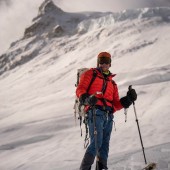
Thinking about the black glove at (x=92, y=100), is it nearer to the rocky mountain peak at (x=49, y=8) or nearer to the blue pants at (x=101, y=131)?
the blue pants at (x=101, y=131)

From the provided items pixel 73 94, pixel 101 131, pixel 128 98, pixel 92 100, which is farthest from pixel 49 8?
pixel 92 100

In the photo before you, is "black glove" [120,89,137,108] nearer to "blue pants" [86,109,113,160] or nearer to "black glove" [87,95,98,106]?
"blue pants" [86,109,113,160]

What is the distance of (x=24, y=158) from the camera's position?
905 cm

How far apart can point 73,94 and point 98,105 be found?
19270 mm

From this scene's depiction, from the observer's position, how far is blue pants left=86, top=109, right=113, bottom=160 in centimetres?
505

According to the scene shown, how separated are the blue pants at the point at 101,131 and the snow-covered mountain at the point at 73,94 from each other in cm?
69

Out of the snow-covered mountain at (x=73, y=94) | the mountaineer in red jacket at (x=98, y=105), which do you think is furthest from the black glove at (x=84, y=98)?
the snow-covered mountain at (x=73, y=94)

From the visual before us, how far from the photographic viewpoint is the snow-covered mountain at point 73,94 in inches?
330

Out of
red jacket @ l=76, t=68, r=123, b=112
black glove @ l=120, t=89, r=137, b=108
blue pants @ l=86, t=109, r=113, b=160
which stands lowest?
blue pants @ l=86, t=109, r=113, b=160

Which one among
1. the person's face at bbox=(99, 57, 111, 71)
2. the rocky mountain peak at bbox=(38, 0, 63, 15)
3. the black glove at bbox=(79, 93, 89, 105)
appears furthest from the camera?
the rocky mountain peak at bbox=(38, 0, 63, 15)

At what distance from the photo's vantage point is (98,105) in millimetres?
5203

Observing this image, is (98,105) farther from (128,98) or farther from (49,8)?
(49,8)

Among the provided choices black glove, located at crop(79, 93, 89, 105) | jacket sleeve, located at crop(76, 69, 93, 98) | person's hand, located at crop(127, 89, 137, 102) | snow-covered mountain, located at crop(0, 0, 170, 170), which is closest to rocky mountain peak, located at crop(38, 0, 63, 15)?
snow-covered mountain, located at crop(0, 0, 170, 170)

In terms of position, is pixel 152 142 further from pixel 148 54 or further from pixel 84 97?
pixel 148 54
